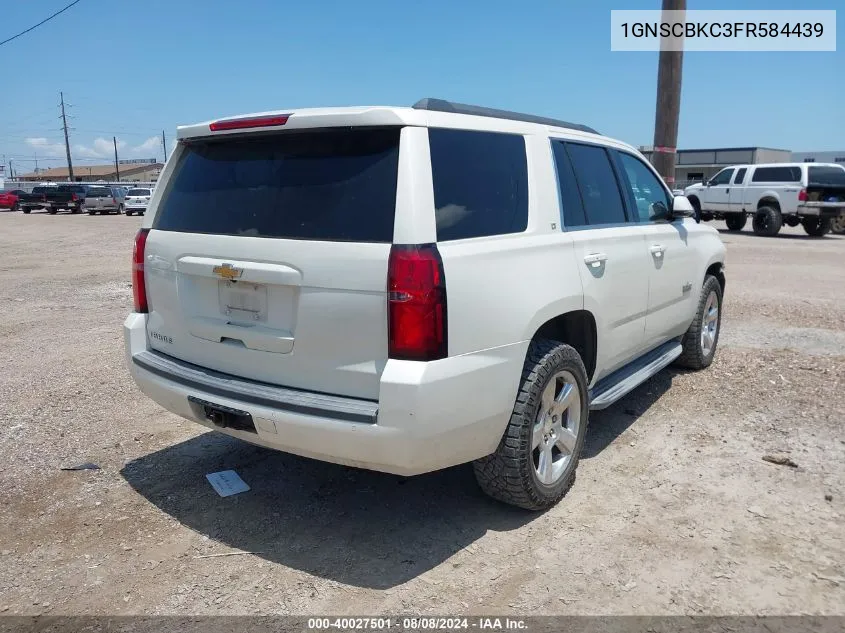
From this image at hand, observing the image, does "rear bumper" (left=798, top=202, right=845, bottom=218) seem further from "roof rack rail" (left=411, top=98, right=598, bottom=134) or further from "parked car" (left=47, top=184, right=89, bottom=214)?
"parked car" (left=47, top=184, right=89, bottom=214)

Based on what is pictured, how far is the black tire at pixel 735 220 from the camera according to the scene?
22141 mm

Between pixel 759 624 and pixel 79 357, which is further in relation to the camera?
pixel 79 357

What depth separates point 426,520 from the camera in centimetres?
359

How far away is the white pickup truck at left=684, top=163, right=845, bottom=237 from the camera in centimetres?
1969

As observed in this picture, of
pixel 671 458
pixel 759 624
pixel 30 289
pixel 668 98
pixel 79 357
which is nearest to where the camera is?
pixel 759 624

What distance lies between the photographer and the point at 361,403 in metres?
2.92

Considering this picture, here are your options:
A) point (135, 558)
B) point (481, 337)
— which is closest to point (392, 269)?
point (481, 337)

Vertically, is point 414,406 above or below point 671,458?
above

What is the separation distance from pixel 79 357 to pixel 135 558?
12.8ft

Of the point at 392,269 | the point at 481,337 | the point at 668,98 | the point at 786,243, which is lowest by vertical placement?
the point at 786,243

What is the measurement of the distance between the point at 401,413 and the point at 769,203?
20916mm

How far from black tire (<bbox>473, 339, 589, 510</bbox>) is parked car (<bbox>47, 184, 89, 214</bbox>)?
134ft

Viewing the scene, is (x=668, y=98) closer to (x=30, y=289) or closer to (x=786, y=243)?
(x=30, y=289)

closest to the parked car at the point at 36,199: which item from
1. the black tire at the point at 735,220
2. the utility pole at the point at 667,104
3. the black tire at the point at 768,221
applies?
the black tire at the point at 735,220
